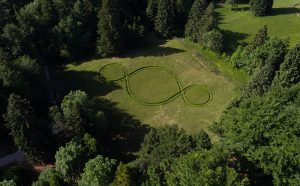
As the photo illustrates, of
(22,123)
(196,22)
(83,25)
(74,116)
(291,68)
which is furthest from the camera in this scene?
(196,22)

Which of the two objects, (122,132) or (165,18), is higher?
(165,18)

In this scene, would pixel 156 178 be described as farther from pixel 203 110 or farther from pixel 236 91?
pixel 236 91

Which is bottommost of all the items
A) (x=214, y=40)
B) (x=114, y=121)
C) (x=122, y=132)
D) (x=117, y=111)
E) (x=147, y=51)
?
(x=122, y=132)

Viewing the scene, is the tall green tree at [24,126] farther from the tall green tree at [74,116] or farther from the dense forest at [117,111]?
the tall green tree at [74,116]

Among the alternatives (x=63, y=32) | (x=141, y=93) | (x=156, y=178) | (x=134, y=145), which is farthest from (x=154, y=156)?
(x=63, y=32)

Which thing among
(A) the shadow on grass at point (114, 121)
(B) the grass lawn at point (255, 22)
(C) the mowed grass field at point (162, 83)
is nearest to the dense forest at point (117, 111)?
(A) the shadow on grass at point (114, 121)

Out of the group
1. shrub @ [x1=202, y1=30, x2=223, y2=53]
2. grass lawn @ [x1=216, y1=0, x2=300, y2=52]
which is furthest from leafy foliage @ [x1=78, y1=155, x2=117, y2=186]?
grass lawn @ [x1=216, y1=0, x2=300, y2=52]

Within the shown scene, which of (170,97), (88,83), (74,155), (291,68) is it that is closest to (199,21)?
(170,97)

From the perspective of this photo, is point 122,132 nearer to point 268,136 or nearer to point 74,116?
point 74,116
